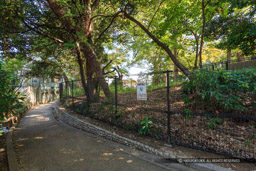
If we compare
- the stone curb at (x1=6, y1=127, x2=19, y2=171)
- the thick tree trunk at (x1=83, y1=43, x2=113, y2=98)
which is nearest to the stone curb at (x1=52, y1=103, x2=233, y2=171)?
the thick tree trunk at (x1=83, y1=43, x2=113, y2=98)

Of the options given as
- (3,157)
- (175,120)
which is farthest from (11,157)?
(175,120)

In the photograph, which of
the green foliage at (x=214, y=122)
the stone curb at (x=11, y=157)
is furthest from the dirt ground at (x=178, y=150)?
the stone curb at (x=11, y=157)

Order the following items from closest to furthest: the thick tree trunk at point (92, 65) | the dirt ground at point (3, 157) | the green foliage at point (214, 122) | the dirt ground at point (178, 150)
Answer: the dirt ground at point (178, 150)
the dirt ground at point (3, 157)
the green foliage at point (214, 122)
the thick tree trunk at point (92, 65)

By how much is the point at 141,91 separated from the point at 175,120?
1576mm

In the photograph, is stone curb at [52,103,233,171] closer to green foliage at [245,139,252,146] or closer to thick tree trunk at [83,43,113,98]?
green foliage at [245,139,252,146]

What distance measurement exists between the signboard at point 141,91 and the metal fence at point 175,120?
0.17m

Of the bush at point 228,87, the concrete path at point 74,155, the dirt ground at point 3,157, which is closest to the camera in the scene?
the bush at point 228,87

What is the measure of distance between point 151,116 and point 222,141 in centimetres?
212

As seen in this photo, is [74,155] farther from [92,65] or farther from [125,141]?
[92,65]

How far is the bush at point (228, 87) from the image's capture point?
10.7ft

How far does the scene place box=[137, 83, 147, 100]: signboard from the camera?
4689mm

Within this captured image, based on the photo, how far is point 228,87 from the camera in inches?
136

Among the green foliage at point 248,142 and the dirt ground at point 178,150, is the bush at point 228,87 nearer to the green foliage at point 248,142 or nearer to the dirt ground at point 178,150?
the green foliage at point 248,142

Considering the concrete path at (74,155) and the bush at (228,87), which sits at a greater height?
the bush at (228,87)
